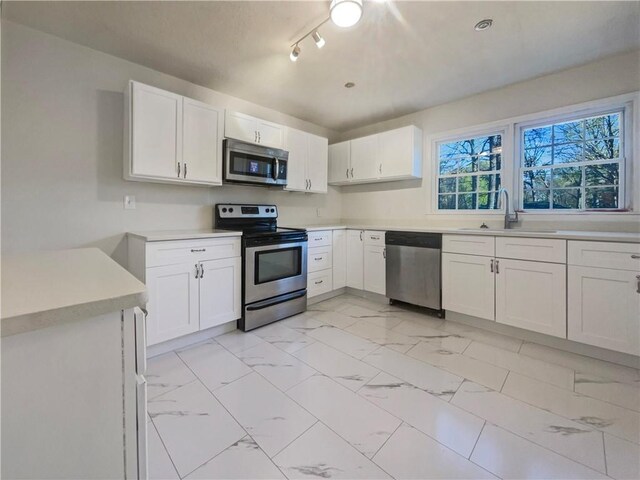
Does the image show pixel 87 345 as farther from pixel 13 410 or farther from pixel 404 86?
pixel 404 86

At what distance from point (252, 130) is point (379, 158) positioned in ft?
5.60

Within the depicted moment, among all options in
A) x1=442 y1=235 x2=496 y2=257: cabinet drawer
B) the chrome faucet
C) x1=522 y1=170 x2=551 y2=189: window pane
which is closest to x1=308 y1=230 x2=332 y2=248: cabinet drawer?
x1=442 y1=235 x2=496 y2=257: cabinet drawer

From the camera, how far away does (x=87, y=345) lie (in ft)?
2.21

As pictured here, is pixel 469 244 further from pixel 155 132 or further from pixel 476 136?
pixel 155 132

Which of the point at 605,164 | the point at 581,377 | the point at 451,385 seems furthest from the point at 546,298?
the point at 605,164

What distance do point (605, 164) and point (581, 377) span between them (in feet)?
6.31

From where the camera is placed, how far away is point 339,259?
12.6 feet

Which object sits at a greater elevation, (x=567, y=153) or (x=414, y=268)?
(x=567, y=153)

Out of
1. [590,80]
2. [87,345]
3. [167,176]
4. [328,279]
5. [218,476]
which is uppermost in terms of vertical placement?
[590,80]

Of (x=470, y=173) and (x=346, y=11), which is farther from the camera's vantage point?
(x=470, y=173)

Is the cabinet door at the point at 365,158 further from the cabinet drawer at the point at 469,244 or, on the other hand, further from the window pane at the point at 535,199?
the window pane at the point at 535,199

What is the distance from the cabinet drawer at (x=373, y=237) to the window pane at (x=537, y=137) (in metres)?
1.80

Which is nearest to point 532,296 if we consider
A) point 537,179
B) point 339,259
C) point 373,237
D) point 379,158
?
point 537,179

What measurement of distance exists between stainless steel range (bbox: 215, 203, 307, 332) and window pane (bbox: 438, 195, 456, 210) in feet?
5.93
